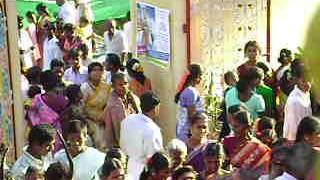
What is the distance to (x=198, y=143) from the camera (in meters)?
5.07

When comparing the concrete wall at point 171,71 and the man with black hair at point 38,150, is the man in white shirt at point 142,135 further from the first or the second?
the concrete wall at point 171,71

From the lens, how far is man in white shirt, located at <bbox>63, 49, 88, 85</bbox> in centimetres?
750

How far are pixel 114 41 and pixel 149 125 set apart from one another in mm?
5190

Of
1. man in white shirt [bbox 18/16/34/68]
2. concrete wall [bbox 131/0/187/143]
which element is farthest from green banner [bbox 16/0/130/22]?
concrete wall [bbox 131/0/187/143]

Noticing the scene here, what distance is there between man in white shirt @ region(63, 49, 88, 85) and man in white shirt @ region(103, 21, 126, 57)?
253 centimetres

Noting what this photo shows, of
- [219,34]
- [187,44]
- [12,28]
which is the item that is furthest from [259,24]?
[12,28]

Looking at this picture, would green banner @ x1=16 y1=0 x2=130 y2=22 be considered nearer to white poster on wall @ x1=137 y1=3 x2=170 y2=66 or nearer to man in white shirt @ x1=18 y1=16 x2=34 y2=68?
man in white shirt @ x1=18 y1=16 x2=34 y2=68

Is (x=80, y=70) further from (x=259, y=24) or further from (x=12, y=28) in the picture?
(x=259, y=24)

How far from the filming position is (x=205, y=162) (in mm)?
4688

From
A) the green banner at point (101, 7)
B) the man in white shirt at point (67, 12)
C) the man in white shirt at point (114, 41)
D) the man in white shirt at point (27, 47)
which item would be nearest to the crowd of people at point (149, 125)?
the man in white shirt at point (27, 47)

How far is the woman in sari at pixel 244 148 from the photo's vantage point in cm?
475

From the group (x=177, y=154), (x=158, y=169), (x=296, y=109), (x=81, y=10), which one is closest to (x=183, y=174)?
(x=158, y=169)

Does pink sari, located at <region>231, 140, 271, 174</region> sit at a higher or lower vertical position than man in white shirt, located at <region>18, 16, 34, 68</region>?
lower

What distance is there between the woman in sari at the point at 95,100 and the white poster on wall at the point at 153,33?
4.08ft
